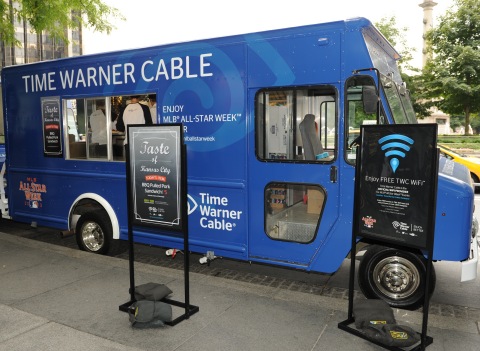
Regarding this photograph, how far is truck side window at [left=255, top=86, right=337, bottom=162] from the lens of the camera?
5.16m

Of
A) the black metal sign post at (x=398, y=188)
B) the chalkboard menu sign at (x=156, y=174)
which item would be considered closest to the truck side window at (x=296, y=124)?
the black metal sign post at (x=398, y=188)

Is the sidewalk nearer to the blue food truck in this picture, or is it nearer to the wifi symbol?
the blue food truck

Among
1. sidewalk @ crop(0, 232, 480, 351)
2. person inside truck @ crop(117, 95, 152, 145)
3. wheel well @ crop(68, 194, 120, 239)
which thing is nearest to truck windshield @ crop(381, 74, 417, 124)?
sidewalk @ crop(0, 232, 480, 351)

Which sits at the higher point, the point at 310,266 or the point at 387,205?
the point at 387,205

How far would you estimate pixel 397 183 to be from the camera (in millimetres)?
3744

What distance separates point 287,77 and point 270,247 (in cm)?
202

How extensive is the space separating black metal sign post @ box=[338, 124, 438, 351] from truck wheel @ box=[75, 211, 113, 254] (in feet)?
12.7

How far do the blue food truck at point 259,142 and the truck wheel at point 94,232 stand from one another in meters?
0.02

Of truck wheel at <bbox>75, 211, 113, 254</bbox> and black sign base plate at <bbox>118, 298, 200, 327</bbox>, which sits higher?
truck wheel at <bbox>75, 211, 113, 254</bbox>

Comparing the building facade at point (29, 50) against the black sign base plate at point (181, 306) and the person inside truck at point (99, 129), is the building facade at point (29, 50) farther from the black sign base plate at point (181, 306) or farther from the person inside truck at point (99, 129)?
the black sign base plate at point (181, 306)

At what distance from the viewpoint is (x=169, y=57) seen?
570cm

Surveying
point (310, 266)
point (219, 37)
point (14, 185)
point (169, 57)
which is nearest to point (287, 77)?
point (219, 37)

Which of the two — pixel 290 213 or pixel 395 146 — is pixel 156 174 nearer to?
pixel 290 213

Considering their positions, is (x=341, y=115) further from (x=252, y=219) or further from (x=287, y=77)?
(x=252, y=219)
